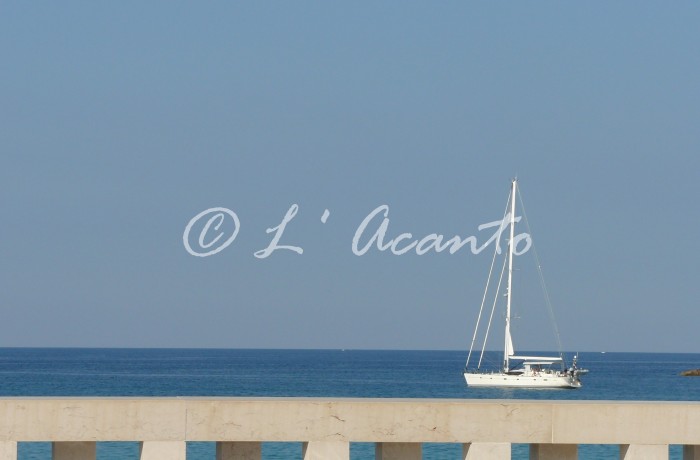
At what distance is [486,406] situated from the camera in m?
→ 11.4

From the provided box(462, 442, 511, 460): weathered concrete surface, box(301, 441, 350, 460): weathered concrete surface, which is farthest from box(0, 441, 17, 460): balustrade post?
box(462, 442, 511, 460): weathered concrete surface

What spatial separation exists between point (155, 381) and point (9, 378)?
58.2ft

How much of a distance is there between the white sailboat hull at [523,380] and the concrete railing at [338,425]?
95.1 meters

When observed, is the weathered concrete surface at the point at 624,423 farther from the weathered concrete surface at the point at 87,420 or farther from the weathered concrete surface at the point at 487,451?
the weathered concrete surface at the point at 87,420

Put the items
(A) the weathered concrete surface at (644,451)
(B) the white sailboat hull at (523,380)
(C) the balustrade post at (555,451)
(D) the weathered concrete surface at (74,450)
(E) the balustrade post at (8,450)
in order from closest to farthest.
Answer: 1. (E) the balustrade post at (8,450)
2. (D) the weathered concrete surface at (74,450)
3. (A) the weathered concrete surface at (644,451)
4. (C) the balustrade post at (555,451)
5. (B) the white sailboat hull at (523,380)

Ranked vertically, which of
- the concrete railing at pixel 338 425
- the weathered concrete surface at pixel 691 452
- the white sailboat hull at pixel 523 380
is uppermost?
the white sailboat hull at pixel 523 380

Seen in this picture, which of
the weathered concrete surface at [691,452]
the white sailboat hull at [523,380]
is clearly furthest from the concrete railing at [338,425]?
the white sailboat hull at [523,380]

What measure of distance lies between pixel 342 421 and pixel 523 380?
96276mm

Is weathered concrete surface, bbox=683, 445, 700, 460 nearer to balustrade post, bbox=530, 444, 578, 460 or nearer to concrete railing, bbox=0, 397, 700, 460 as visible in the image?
concrete railing, bbox=0, 397, 700, 460

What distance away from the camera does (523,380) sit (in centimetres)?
10612

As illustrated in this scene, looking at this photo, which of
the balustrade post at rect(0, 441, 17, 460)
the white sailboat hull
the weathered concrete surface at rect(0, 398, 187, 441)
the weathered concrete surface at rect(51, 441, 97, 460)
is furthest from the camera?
the white sailboat hull

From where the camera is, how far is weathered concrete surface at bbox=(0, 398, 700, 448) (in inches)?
436

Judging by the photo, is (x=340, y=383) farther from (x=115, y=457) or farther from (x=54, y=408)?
(x=54, y=408)

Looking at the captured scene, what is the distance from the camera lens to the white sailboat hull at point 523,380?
106 m
